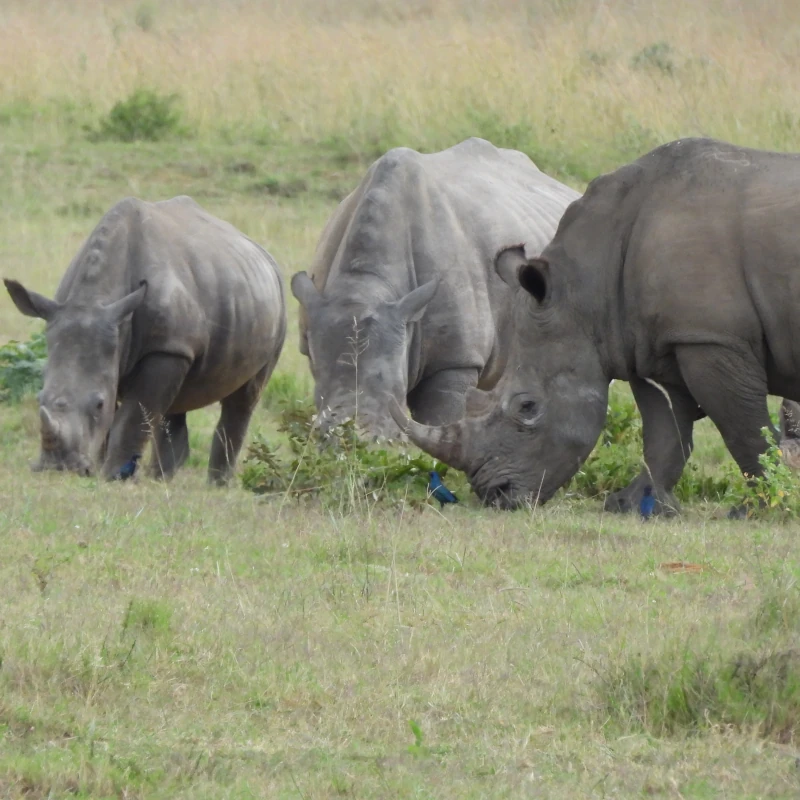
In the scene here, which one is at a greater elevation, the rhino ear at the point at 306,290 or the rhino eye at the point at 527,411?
the rhino ear at the point at 306,290

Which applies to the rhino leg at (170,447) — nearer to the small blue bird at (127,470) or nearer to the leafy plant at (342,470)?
the small blue bird at (127,470)

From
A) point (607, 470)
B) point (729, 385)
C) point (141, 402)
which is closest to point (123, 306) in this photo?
point (141, 402)

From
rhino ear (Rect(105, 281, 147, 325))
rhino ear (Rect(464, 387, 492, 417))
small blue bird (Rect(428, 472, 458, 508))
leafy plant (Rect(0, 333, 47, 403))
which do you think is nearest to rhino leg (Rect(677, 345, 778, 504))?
rhino ear (Rect(464, 387, 492, 417))

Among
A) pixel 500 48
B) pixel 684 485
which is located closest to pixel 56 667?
Answer: pixel 684 485

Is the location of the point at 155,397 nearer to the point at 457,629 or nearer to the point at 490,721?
the point at 457,629

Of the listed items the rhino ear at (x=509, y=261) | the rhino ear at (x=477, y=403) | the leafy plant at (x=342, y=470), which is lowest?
the leafy plant at (x=342, y=470)

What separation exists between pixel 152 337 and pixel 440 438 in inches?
94.2

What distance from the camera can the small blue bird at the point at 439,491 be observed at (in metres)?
8.07

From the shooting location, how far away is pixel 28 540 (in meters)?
6.67

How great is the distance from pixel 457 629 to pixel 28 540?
74.8 inches

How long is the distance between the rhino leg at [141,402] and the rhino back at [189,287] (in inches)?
2.9

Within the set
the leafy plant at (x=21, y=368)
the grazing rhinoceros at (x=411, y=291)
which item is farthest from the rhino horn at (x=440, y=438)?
the leafy plant at (x=21, y=368)

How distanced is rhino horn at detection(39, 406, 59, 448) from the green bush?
1006 cm

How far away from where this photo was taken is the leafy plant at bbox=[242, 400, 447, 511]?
773cm
